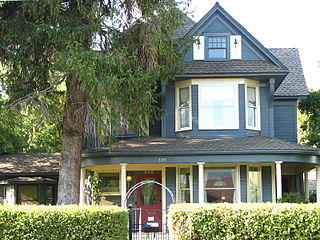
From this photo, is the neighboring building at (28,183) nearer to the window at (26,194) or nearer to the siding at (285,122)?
the window at (26,194)

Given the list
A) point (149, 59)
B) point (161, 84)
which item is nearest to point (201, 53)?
point (161, 84)

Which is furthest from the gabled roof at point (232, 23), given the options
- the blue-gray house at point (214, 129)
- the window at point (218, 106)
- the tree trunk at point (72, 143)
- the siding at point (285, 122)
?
the tree trunk at point (72, 143)

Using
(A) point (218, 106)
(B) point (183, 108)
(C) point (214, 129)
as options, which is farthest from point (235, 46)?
(C) point (214, 129)

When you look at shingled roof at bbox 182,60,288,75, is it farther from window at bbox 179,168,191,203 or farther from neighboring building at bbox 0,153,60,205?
neighboring building at bbox 0,153,60,205

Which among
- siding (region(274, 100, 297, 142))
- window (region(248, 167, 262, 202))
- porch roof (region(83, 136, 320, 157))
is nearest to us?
porch roof (region(83, 136, 320, 157))

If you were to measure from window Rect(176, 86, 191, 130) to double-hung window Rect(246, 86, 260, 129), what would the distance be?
2178 millimetres

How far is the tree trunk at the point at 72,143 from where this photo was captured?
58.3 feet

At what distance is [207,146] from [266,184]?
304 centimetres

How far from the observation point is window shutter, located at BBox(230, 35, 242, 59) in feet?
68.2

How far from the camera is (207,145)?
61.1ft

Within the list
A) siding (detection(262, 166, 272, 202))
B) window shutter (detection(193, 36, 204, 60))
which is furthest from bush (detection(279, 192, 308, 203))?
window shutter (detection(193, 36, 204, 60))

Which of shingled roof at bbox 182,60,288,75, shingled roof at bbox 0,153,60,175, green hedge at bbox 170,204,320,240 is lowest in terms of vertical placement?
green hedge at bbox 170,204,320,240

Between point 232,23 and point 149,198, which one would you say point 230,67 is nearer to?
point 232,23

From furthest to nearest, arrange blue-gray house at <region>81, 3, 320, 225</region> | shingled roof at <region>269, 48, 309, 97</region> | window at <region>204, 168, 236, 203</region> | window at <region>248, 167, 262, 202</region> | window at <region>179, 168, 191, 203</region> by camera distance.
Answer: shingled roof at <region>269, 48, 309, 97</region>
window at <region>179, 168, 191, 203</region>
window at <region>248, 167, 262, 202</region>
window at <region>204, 168, 236, 203</region>
blue-gray house at <region>81, 3, 320, 225</region>
